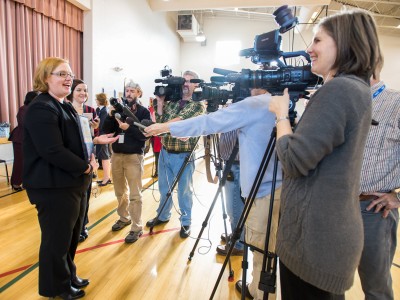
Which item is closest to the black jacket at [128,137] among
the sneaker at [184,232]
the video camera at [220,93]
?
the sneaker at [184,232]

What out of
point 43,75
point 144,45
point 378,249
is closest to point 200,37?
point 144,45

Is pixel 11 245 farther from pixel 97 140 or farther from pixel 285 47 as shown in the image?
pixel 285 47

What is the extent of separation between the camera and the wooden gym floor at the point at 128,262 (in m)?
1.83

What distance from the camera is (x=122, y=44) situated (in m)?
6.53

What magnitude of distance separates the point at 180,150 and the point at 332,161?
1950 millimetres

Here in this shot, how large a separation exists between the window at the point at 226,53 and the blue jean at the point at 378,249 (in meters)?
10.4

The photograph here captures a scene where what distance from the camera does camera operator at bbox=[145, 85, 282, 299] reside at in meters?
1.29

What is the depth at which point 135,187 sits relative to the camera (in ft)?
8.44

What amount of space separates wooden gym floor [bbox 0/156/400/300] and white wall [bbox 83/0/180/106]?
10.8 feet

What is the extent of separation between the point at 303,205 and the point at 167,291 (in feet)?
4.69

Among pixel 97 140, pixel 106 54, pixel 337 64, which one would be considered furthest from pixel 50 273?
pixel 106 54

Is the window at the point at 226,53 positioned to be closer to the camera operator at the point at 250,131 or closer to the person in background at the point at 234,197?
the person in background at the point at 234,197

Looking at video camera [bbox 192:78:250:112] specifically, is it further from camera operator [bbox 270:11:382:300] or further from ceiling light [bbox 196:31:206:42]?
ceiling light [bbox 196:31:206:42]

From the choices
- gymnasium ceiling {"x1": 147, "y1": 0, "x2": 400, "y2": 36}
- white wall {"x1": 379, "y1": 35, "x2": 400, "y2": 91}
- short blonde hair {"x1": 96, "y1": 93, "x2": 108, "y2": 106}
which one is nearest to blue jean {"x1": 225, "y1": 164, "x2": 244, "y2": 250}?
short blonde hair {"x1": 96, "y1": 93, "x2": 108, "y2": 106}
